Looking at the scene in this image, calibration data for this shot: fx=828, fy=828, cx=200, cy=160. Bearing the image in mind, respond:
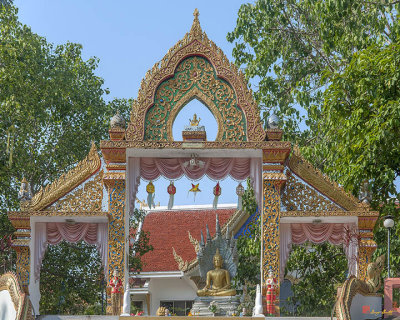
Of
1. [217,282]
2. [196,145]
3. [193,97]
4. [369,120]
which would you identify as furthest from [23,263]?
[369,120]

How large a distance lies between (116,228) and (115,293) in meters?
1.41

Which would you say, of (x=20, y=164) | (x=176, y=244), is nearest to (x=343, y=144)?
(x=20, y=164)

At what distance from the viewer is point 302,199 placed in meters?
17.5

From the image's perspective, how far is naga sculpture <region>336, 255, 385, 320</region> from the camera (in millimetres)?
14234

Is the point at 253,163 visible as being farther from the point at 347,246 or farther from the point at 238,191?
the point at 347,246

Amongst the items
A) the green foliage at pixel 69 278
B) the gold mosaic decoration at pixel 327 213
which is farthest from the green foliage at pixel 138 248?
the gold mosaic decoration at pixel 327 213

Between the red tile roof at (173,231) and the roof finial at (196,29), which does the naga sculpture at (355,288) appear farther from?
the red tile roof at (173,231)

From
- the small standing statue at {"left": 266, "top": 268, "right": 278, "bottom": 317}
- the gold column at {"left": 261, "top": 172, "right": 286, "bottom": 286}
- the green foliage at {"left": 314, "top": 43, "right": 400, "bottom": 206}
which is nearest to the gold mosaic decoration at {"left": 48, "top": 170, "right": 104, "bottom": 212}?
the gold column at {"left": 261, "top": 172, "right": 286, "bottom": 286}

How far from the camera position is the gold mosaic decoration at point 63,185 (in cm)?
1731

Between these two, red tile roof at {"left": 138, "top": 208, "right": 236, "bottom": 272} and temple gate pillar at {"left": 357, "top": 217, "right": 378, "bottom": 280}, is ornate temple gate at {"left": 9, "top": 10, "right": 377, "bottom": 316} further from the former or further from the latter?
red tile roof at {"left": 138, "top": 208, "right": 236, "bottom": 272}

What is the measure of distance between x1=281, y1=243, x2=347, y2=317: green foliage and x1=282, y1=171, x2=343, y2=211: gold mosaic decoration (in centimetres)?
301

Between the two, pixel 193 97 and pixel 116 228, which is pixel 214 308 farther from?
pixel 193 97

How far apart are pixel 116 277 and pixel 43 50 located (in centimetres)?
922

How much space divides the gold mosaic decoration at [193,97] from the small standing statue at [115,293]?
3.03 meters
